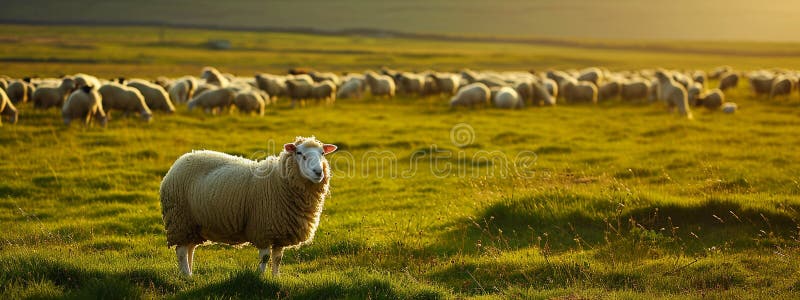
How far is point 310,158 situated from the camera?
7195mm

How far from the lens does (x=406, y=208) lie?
40.0ft

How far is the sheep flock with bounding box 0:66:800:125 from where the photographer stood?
22.7 meters

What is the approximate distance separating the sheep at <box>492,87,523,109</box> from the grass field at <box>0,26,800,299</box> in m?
6.58

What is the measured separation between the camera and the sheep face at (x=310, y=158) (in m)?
7.05

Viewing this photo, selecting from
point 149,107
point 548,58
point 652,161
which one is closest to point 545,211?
point 652,161

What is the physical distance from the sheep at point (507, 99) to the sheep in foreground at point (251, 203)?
24718mm

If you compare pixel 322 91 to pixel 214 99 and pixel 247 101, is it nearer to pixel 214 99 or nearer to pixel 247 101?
pixel 247 101

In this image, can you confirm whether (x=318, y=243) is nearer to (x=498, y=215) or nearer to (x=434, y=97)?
(x=498, y=215)

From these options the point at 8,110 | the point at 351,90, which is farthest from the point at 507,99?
the point at 8,110

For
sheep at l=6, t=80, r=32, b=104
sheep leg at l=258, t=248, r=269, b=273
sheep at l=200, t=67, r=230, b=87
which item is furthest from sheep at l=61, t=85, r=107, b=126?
sheep leg at l=258, t=248, r=269, b=273

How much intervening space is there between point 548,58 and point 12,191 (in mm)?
113822

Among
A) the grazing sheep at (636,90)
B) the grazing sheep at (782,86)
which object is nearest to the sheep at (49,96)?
the grazing sheep at (636,90)

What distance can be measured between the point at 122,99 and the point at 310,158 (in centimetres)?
1745

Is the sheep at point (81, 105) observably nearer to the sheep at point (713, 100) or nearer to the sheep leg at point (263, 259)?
the sheep leg at point (263, 259)
